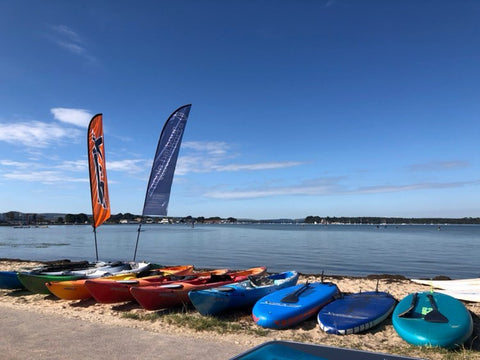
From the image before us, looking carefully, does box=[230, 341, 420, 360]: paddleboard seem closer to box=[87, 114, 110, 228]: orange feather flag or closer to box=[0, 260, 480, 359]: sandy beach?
box=[0, 260, 480, 359]: sandy beach

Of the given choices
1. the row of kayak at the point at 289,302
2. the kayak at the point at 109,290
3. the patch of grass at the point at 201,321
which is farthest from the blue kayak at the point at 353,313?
the kayak at the point at 109,290

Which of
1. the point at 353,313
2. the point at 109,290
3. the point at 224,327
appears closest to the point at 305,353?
the point at 224,327

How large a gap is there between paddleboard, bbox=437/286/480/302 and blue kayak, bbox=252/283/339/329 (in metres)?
4.11

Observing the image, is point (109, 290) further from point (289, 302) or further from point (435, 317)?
point (435, 317)

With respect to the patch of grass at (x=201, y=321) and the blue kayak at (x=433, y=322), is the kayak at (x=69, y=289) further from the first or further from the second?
the blue kayak at (x=433, y=322)

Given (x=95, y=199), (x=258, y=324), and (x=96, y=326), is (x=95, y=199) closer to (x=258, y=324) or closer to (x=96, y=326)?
(x=96, y=326)

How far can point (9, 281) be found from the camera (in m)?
11.7

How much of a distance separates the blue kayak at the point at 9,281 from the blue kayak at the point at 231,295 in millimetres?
7114

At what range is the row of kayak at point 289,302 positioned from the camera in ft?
22.5

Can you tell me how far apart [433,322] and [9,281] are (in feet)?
39.8

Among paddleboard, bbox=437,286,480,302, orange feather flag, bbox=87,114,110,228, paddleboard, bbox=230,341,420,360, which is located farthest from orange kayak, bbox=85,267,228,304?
paddleboard, bbox=437,286,480,302

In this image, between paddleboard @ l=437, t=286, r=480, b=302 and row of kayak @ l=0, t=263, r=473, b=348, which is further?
paddleboard @ l=437, t=286, r=480, b=302

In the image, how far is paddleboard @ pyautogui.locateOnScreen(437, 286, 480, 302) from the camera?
10375mm

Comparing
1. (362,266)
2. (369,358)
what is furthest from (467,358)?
(362,266)
